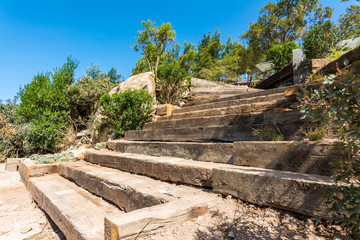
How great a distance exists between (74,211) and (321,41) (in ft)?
20.4

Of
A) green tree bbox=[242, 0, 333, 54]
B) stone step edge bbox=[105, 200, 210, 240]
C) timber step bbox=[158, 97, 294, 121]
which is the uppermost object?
green tree bbox=[242, 0, 333, 54]

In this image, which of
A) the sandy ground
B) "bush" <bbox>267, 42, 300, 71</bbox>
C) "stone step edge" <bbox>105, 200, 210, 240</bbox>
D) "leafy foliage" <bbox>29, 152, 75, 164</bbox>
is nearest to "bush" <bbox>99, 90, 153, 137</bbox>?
"leafy foliage" <bbox>29, 152, 75, 164</bbox>

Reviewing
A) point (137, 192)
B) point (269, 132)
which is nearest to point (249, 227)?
point (137, 192)

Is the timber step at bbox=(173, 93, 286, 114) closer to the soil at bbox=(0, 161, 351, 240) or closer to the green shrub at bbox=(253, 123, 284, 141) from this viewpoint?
the green shrub at bbox=(253, 123, 284, 141)

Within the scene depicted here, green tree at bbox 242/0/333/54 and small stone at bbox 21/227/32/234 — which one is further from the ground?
green tree at bbox 242/0/333/54

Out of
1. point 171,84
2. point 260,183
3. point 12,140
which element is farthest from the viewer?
point 171,84

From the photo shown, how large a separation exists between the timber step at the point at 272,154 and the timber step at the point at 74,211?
124cm

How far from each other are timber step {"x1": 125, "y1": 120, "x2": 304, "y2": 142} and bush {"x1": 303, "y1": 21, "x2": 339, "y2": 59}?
401 centimetres

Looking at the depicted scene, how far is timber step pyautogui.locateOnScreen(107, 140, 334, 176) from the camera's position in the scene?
4.52ft

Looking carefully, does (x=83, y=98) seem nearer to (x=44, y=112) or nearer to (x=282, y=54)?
(x=44, y=112)

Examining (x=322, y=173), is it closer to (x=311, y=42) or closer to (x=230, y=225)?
(x=230, y=225)

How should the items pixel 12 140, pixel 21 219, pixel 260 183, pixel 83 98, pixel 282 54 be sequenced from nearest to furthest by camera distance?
1. pixel 260 183
2. pixel 21 219
3. pixel 12 140
4. pixel 83 98
5. pixel 282 54

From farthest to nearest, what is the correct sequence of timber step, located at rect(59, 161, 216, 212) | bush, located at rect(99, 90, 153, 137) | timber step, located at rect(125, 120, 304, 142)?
bush, located at rect(99, 90, 153, 137) < timber step, located at rect(125, 120, 304, 142) < timber step, located at rect(59, 161, 216, 212)

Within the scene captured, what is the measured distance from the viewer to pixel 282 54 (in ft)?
35.3
